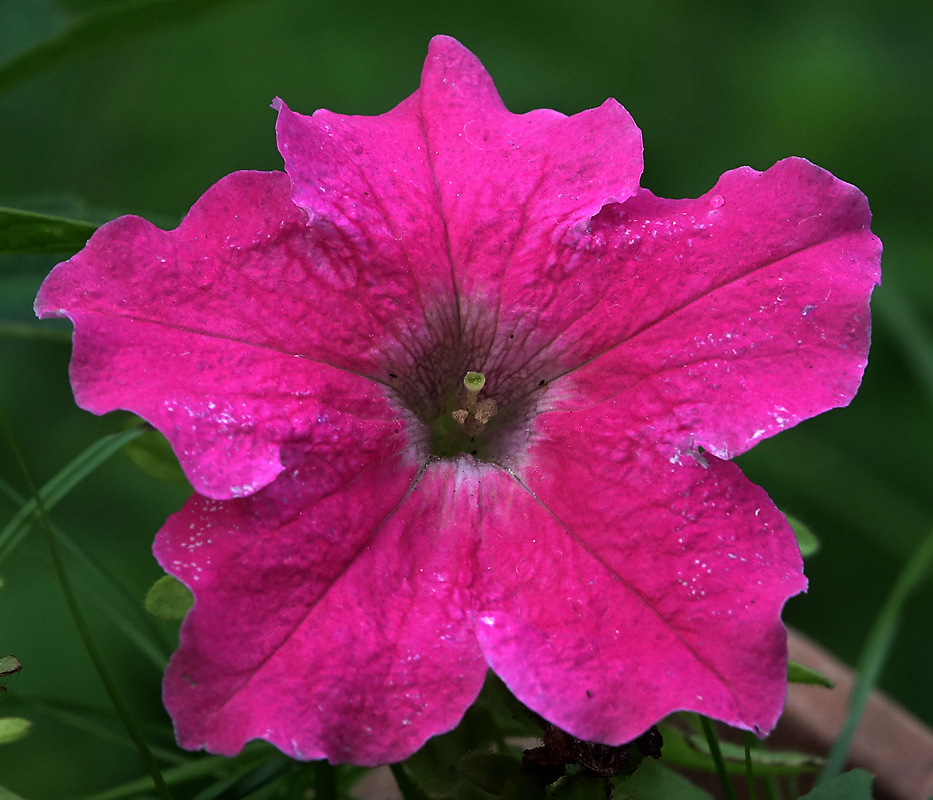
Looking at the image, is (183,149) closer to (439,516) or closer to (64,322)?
(64,322)

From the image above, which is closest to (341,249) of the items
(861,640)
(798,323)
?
(798,323)

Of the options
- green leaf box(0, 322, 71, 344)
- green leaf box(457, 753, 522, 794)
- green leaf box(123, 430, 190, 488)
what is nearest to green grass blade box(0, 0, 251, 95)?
green leaf box(0, 322, 71, 344)

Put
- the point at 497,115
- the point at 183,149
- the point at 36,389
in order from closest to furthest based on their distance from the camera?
1. the point at 497,115
2. the point at 36,389
3. the point at 183,149

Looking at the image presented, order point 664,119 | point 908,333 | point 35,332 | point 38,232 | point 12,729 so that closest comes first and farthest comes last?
point 12,729 → point 38,232 → point 35,332 → point 908,333 → point 664,119

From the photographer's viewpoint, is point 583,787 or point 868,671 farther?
point 868,671

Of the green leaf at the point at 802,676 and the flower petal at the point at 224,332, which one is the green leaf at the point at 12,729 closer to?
the flower petal at the point at 224,332

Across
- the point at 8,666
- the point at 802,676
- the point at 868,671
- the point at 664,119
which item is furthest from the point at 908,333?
the point at 8,666

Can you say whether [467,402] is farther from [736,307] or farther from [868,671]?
[868,671]
